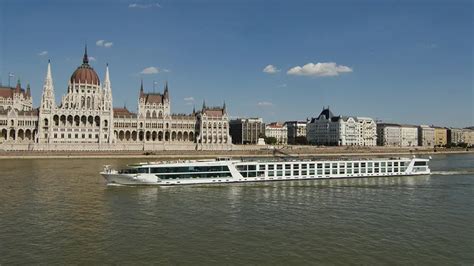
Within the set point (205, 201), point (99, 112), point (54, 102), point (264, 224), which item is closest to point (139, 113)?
point (99, 112)

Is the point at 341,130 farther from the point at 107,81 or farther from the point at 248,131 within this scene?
the point at 107,81

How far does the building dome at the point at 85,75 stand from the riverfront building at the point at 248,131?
5870cm

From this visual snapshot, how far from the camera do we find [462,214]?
1059 inches

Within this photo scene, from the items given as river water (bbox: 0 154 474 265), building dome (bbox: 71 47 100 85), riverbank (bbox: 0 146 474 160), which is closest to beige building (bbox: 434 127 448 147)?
riverbank (bbox: 0 146 474 160)

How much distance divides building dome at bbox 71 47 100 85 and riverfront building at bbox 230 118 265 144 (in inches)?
2311

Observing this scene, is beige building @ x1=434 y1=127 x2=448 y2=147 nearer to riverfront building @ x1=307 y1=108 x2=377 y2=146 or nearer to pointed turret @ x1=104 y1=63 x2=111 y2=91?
riverfront building @ x1=307 y1=108 x2=377 y2=146

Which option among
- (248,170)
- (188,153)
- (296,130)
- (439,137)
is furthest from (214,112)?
(439,137)

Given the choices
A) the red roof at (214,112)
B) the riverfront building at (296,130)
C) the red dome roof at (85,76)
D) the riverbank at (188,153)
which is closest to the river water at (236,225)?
the riverbank at (188,153)

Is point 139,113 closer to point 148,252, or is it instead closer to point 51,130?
point 51,130

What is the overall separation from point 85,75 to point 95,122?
1563cm

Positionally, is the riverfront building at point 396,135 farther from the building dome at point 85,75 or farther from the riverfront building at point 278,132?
the building dome at point 85,75

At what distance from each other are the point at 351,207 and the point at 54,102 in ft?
339

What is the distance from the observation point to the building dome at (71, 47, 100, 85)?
391ft

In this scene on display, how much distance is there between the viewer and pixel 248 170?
42625mm
